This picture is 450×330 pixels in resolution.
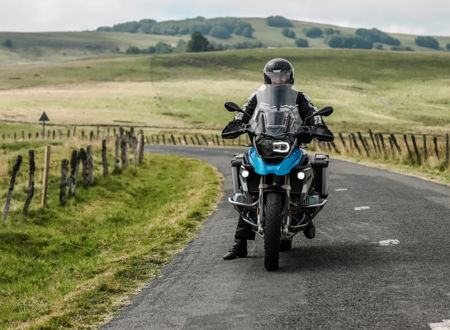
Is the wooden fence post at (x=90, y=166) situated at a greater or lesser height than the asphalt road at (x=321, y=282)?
lesser

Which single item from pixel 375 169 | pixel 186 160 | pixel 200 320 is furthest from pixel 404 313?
pixel 186 160

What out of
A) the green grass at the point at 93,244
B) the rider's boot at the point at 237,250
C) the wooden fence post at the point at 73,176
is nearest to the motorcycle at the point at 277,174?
the rider's boot at the point at 237,250

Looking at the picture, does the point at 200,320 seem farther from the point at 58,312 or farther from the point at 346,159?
the point at 346,159

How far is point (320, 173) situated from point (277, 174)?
1181 millimetres

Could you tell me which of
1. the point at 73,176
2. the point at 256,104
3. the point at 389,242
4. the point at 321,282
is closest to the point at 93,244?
the point at 73,176

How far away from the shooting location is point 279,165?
7613mm

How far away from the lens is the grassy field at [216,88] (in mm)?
75000

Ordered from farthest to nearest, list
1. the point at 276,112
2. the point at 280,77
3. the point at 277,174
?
the point at 280,77
the point at 276,112
the point at 277,174

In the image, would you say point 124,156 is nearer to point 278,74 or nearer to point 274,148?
point 278,74

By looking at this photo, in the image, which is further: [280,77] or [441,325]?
[280,77]

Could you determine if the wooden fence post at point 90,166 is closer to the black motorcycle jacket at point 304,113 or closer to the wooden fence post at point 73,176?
the wooden fence post at point 73,176

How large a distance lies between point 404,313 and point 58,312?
322 centimetres

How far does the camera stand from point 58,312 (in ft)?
22.2

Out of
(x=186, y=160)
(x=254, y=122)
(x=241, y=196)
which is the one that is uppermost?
(x=254, y=122)
